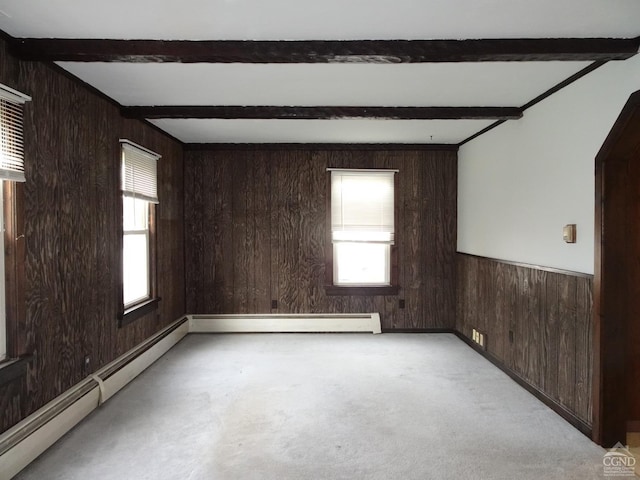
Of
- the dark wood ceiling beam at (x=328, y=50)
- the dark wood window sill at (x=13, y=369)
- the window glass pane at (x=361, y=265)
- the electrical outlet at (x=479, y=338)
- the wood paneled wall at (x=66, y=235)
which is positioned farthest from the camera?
the window glass pane at (x=361, y=265)

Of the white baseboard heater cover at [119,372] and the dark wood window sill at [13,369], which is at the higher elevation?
the dark wood window sill at [13,369]

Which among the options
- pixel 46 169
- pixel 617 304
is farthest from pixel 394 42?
pixel 46 169

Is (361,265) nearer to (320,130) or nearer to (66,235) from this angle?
(320,130)

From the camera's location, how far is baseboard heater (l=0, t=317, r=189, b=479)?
222cm

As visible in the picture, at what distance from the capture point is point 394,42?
233 centimetres

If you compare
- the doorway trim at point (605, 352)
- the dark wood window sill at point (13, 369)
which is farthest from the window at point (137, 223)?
the doorway trim at point (605, 352)

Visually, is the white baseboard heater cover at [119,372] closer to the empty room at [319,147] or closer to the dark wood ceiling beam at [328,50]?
the empty room at [319,147]

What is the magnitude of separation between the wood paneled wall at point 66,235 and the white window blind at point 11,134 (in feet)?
0.28

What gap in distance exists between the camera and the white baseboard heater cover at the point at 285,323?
17.2 ft

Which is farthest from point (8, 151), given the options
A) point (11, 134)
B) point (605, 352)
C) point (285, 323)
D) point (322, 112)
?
point (605, 352)

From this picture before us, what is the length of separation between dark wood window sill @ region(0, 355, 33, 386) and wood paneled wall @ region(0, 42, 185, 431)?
0.05m

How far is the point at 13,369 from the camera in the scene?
2.28 metres

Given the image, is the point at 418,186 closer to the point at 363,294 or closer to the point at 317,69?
the point at 363,294

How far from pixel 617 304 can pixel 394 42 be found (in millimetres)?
2206
